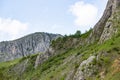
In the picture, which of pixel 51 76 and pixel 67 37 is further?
pixel 67 37

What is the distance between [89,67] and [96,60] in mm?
1889

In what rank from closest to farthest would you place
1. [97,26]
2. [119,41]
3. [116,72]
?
[116,72], [119,41], [97,26]

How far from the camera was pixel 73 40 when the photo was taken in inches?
4724

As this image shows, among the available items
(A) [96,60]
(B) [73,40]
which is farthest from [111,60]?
(B) [73,40]

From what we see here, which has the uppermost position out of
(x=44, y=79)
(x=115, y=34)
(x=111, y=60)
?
(x=115, y=34)

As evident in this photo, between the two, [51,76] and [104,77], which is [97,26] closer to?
[51,76]

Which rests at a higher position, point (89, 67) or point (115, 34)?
point (115, 34)

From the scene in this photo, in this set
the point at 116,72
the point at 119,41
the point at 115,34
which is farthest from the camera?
the point at 115,34

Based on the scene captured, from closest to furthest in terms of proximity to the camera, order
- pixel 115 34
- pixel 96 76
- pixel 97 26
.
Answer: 1. pixel 96 76
2. pixel 115 34
3. pixel 97 26

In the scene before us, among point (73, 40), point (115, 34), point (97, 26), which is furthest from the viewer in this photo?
point (73, 40)

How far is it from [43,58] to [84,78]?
219 feet

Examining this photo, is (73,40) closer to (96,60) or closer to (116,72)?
(96,60)

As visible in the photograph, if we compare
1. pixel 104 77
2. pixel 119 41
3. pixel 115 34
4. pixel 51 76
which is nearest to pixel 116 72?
pixel 104 77

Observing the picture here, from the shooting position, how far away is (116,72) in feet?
176
